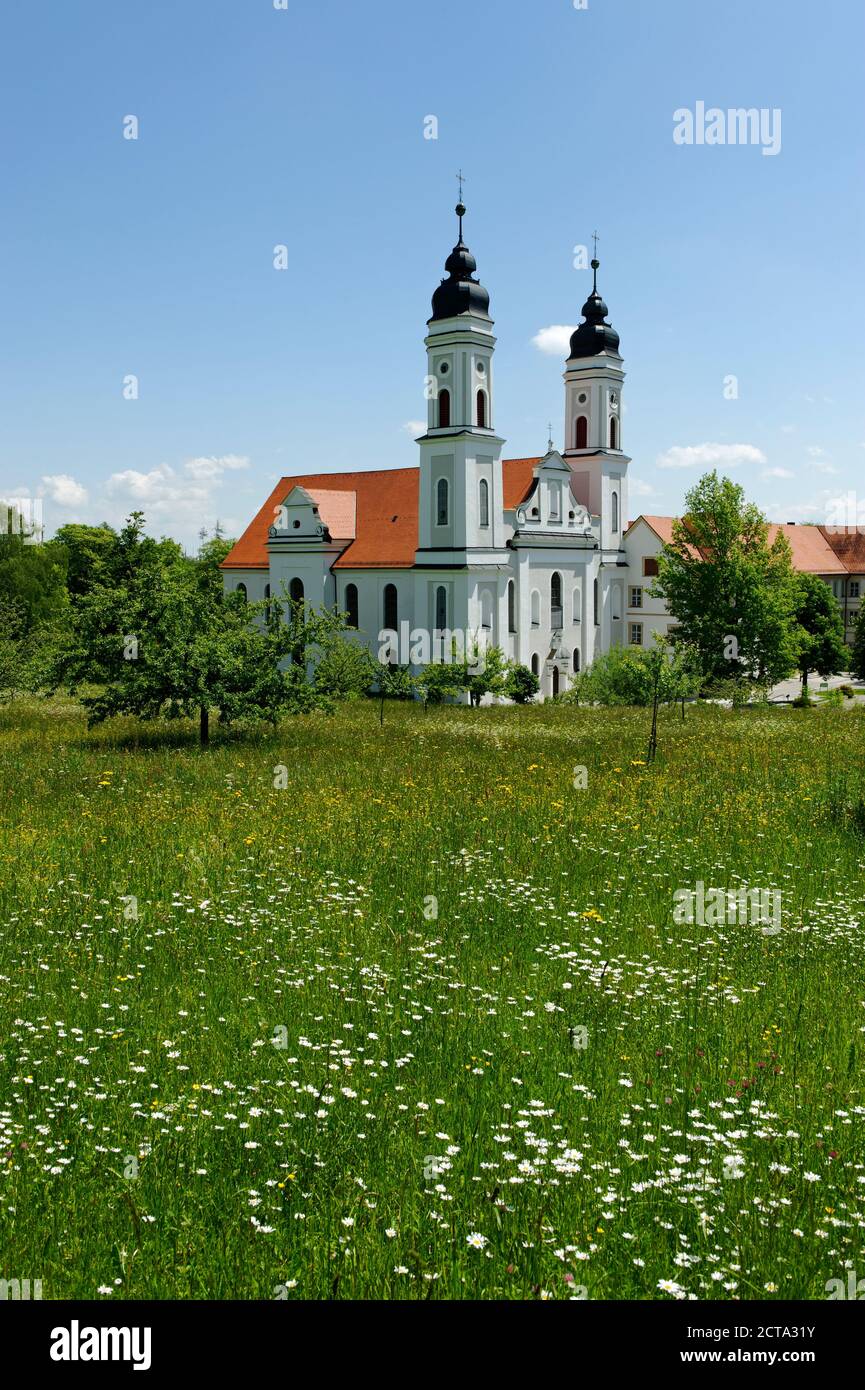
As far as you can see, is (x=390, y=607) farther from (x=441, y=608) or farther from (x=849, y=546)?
(x=849, y=546)

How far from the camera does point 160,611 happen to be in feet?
78.4

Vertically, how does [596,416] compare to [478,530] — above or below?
above

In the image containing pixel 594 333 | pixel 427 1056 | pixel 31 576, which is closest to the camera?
pixel 427 1056

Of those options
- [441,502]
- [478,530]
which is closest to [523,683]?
[478,530]

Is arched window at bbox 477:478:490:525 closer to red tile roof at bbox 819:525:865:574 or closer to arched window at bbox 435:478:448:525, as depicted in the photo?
arched window at bbox 435:478:448:525

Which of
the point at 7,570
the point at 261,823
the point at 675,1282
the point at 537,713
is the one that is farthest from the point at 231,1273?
the point at 7,570

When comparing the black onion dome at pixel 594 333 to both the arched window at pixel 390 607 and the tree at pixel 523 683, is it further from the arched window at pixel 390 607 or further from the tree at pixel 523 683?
the tree at pixel 523 683

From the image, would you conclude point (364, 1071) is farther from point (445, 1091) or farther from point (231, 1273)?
point (231, 1273)

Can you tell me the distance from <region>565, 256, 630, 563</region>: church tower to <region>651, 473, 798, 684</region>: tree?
7925mm

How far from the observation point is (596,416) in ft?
205

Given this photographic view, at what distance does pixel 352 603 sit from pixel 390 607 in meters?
2.70

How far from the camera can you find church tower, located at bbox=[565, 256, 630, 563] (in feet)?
205

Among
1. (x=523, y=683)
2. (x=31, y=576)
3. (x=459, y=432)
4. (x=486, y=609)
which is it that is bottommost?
(x=523, y=683)

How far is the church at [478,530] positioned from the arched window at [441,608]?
7cm
